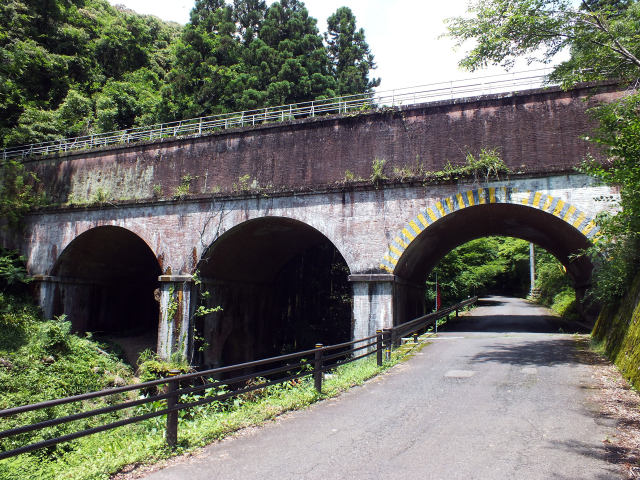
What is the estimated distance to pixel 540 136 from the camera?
13.6 meters

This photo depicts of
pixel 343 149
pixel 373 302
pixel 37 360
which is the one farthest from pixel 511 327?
pixel 37 360

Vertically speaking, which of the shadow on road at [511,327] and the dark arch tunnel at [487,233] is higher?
the dark arch tunnel at [487,233]

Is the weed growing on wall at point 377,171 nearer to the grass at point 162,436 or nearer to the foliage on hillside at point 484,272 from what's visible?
the grass at point 162,436

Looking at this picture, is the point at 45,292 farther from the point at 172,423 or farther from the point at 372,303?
the point at 172,423

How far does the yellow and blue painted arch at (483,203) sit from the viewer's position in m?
12.8

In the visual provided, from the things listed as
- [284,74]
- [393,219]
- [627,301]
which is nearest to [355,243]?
[393,219]

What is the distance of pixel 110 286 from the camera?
2231cm

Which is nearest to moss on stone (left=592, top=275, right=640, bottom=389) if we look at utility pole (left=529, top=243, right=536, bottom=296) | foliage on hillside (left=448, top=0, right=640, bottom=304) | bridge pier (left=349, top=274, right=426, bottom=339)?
foliage on hillside (left=448, top=0, right=640, bottom=304)

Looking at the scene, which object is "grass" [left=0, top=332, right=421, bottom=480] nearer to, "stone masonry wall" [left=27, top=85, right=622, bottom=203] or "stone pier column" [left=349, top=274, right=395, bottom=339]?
"stone pier column" [left=349, top=274, right=395, bottom=339]

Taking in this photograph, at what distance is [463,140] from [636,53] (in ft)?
16.5

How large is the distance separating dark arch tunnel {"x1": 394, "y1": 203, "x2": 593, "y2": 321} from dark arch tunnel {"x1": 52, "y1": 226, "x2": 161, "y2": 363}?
36.9 feet

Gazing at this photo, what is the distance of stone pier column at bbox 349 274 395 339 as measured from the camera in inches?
552

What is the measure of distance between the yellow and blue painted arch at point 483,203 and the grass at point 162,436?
3.76 metres

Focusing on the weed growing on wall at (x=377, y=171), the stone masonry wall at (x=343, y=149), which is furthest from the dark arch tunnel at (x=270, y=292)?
the weed growing on wall at (x=377, y=171)
